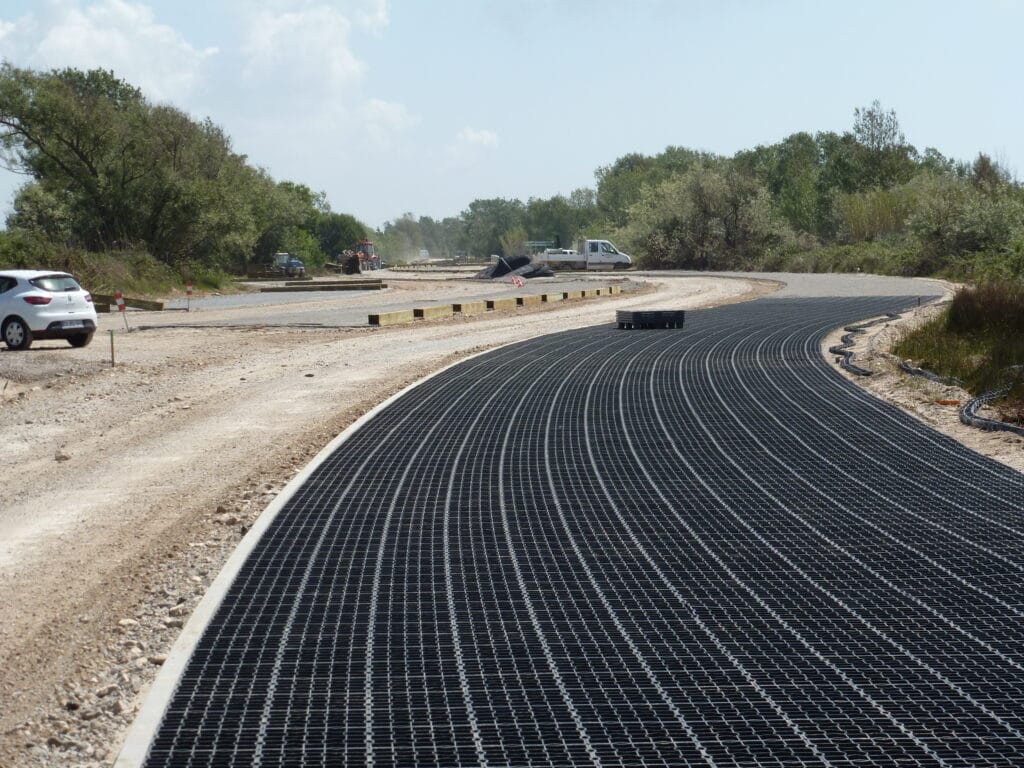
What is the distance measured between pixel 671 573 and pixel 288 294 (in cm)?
3421

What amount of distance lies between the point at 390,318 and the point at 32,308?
8032 millimetres

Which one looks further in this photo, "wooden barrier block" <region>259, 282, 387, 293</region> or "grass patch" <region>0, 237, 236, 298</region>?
"wooden barrier block" <region>259, 282, 387, 293</region>

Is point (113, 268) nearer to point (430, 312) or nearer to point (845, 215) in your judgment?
point (430, 312)

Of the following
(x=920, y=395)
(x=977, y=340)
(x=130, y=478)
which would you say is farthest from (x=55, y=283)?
(x=977, y=340)

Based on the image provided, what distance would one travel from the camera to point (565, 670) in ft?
15.0

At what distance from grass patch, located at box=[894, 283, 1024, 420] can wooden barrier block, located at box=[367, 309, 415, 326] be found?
10.9m

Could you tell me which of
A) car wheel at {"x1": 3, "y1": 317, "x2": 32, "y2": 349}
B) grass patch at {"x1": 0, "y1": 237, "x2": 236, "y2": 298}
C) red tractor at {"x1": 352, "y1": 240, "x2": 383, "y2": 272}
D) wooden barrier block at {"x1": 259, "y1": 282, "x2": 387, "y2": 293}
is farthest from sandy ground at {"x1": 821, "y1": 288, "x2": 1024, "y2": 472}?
red tractor at {"x1": 352, "y1": 240, "x2": 383, "y2": 272}

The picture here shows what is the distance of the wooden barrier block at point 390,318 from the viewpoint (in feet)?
76.6

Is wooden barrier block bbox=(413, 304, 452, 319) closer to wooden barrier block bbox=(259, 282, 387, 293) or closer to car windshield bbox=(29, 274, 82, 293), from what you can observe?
car windshield bbox=(29, 274, 82, 293)

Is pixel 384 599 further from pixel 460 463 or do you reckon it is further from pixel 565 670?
pixel 460 463

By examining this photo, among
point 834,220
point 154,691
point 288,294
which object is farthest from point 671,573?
point 834,220

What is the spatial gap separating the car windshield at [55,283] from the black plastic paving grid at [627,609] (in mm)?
10072

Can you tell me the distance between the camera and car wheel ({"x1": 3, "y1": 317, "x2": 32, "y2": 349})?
17.6 metres

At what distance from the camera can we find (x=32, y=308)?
1761cm
